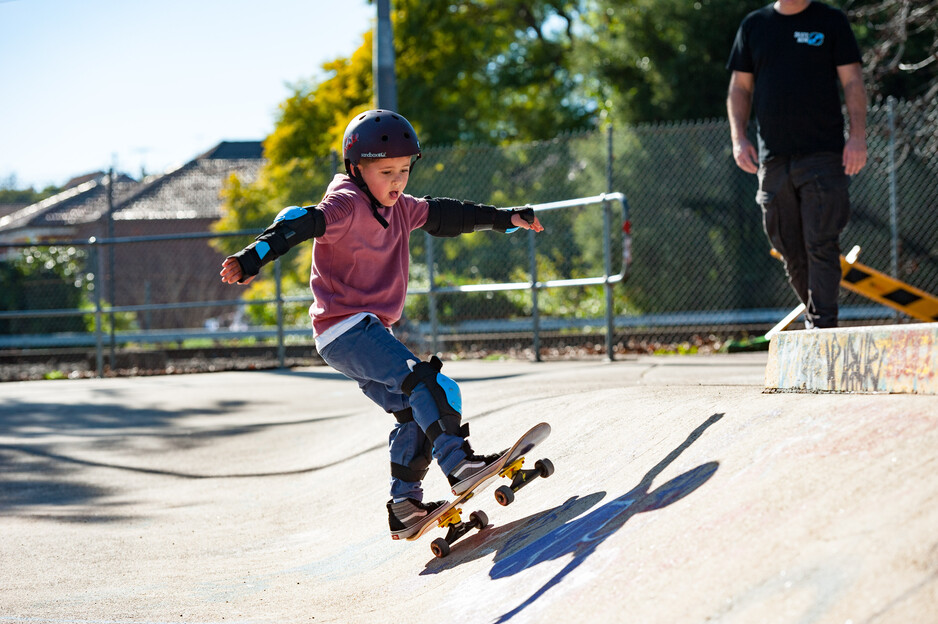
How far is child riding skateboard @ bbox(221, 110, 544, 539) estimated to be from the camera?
3.65m

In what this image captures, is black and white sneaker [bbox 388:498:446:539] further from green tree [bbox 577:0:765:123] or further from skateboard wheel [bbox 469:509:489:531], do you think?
green tree [bbox 577:0:765:123]

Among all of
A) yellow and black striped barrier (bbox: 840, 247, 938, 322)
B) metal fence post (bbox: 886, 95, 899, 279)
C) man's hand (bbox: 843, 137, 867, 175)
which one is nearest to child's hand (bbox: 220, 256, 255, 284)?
man's hand (bbox: 843, 137, 867, 175)

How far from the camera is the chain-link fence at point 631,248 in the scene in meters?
11.5

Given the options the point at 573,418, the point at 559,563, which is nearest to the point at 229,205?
the point at 573,418

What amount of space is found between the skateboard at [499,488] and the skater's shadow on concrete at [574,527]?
0.35 feet

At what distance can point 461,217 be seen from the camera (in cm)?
435

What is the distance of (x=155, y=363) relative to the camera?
1407cm

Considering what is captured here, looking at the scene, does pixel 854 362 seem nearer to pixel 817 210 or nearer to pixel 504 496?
pixel 504 496

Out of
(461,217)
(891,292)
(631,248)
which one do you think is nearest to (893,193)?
(891,292)

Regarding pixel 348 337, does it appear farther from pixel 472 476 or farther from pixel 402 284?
pixel 472 476

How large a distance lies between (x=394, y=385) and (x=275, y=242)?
74cm

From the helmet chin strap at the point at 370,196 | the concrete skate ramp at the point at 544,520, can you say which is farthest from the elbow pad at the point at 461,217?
the concrete skate ramp at the point at 544,520

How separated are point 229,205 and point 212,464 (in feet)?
58.8

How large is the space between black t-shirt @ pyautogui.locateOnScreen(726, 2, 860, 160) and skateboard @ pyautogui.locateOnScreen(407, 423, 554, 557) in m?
2.50
